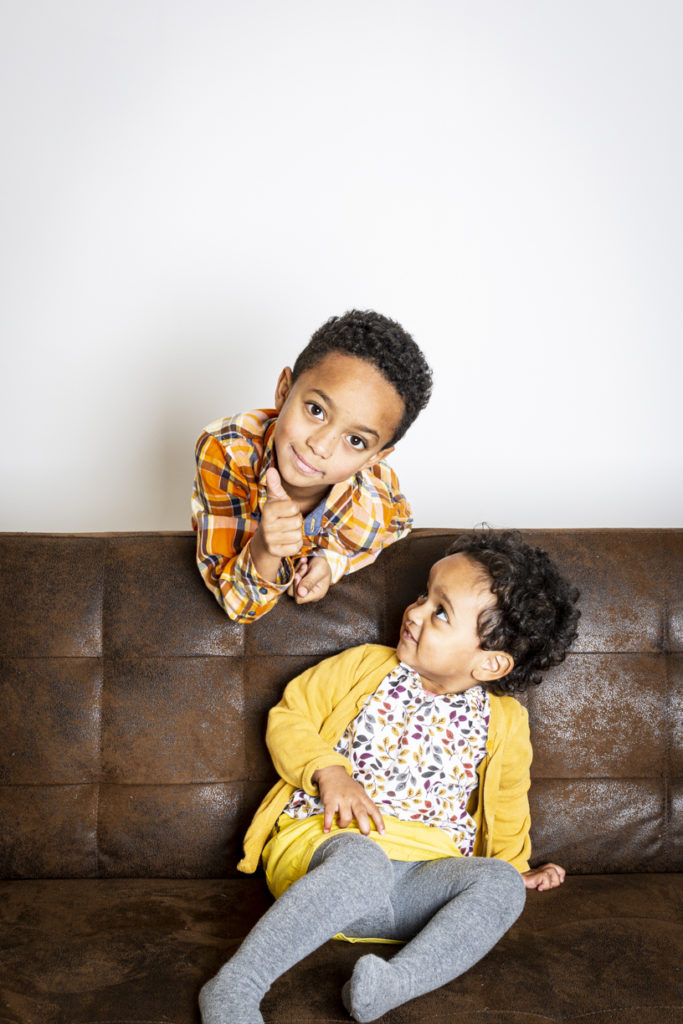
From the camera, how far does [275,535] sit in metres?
1.62

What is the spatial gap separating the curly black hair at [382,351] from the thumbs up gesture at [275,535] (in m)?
0.26

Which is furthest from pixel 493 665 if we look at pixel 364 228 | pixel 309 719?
pixel 364 228

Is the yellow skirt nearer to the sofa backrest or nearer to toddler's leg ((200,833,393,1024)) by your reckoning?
toddler's leg ((200,833,393,1024))

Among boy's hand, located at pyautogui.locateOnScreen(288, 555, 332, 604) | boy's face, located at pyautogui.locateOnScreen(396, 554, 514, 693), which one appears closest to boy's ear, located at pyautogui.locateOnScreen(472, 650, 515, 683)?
boy's face, located at pyautogui.locateOnScreen(396, 554, 514, 693)

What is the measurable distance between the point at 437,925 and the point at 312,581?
646 mm

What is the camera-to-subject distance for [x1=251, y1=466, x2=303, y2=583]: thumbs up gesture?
64.0 inches

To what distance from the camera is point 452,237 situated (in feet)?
8.52

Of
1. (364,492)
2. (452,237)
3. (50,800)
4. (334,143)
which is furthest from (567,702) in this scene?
(334,143)

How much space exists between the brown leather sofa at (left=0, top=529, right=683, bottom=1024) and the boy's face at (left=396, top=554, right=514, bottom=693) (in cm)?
11

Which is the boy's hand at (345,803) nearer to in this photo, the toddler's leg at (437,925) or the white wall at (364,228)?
the toddler's leg at (437,925)

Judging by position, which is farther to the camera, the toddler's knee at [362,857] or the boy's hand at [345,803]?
the boy's hand at [345,803]

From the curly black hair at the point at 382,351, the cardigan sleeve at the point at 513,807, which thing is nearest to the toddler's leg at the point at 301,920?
the cardigan sleeve at the point at 513,807

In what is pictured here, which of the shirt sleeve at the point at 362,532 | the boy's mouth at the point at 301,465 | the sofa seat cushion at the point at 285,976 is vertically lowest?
the sofa seat cushion at the point at 285,976

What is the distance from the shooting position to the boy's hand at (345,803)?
1.55 metres
